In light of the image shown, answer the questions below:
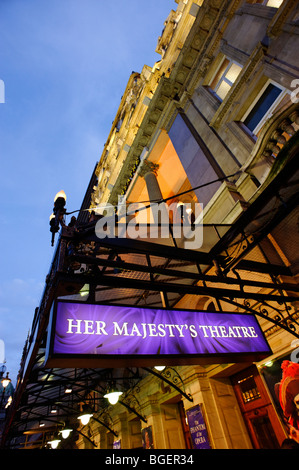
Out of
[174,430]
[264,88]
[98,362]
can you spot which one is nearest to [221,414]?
[174,430]

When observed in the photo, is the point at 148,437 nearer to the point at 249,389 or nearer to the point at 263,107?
the point at 249,389

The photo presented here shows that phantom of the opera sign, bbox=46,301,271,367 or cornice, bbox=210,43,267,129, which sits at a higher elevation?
cornice, bbox=210,43,267,129

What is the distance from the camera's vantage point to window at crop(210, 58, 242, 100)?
1038cm

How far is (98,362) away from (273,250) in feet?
19.7

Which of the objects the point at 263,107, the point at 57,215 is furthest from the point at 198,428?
the point at 263,107

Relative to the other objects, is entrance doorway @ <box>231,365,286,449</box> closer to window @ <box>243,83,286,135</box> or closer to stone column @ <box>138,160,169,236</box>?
stone column @ <box>138,160,169,236</box>

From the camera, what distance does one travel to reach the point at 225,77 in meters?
10.9

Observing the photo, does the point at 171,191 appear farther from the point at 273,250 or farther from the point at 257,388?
the point at 257,388

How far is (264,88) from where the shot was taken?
335 inches

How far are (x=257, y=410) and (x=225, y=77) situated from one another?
509 inches

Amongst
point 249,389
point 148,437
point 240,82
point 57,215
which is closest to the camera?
point 57,215

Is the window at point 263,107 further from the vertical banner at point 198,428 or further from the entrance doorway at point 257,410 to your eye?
the vertical banner at point 198,428

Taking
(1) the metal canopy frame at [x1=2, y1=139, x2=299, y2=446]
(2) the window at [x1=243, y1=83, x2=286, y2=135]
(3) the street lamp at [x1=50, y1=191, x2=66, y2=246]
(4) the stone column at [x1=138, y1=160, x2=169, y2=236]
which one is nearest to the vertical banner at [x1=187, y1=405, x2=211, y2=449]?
(1) the metal canopy frame at [x1=2, y1=139, x2=299, y2=446]

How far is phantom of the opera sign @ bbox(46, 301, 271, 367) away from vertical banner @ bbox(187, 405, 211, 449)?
470 cm
